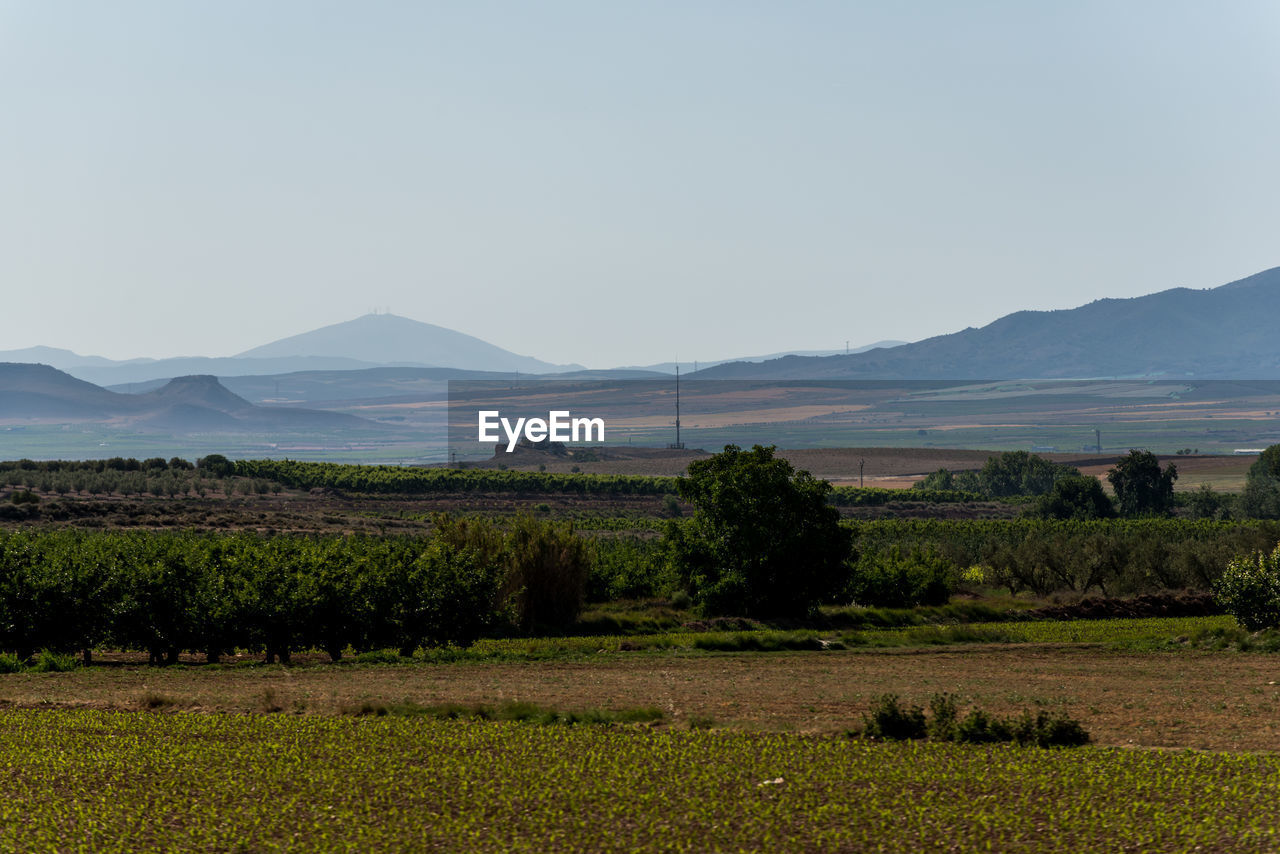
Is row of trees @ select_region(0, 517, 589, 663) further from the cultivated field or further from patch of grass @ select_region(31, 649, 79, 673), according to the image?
patch of grass @ select_region(31, 649, 79, 673)

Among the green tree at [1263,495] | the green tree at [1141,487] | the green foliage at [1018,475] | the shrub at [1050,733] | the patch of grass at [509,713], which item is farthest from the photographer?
the green foliage at [1018,475]

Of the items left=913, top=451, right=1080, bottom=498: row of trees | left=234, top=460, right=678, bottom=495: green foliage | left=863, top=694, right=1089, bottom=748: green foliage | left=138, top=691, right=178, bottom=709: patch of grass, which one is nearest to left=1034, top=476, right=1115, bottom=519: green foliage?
left=234, top=460, right=678, bottom=495: green foliage

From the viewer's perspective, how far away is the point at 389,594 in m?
→ 43.9

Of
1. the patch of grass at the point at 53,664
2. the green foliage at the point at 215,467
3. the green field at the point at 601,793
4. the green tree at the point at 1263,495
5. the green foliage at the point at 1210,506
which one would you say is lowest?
the green foliage at the point at 1210,506

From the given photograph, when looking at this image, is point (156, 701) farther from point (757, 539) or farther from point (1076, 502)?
point (1076, 502)

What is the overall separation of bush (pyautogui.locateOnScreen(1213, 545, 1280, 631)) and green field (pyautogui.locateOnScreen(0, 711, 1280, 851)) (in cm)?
2932

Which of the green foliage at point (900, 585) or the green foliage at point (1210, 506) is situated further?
the green foliage at point (1210, 506)

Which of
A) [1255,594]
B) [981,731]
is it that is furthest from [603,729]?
[1255,594]

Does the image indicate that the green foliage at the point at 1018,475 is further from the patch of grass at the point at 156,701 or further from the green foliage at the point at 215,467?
the patch of grass at the point at 156,701

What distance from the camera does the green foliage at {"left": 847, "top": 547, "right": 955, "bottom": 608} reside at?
6344cm

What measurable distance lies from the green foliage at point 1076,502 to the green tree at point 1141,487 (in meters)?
11.2

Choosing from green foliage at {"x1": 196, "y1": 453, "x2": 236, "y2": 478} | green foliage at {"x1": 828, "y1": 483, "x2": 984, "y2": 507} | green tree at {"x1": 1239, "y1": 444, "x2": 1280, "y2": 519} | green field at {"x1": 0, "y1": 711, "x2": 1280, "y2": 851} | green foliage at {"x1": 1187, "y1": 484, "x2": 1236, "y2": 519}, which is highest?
green field at {"x1": 0, "y1": 711, "x2": 1280, "y2": 851}

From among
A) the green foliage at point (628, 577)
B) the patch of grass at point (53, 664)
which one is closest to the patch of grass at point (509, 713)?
the patch of grass at point (53, 664)

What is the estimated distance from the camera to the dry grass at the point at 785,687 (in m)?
26.7
